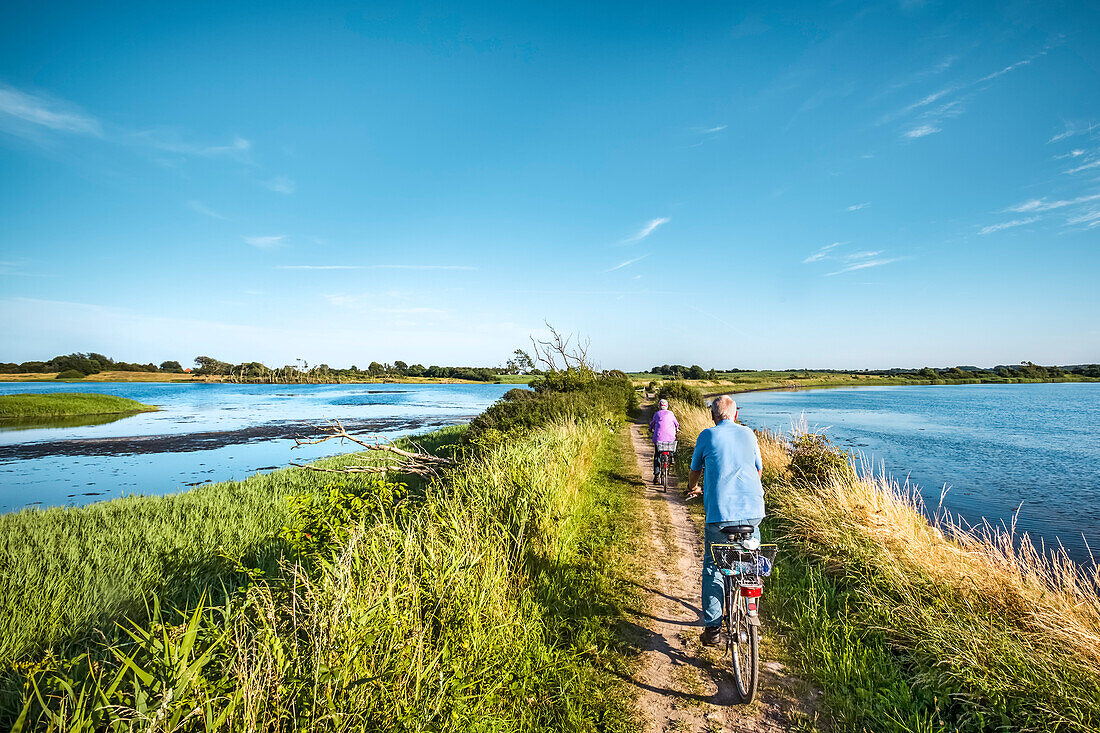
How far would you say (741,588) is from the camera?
4.02 m

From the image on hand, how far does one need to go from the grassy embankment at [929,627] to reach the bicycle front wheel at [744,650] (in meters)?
0.62

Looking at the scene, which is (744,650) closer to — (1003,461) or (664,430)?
(664,430)

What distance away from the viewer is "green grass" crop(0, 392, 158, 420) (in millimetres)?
36991

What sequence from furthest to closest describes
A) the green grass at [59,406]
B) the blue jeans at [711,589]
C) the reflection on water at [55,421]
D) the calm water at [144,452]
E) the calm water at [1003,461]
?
1. the green grass at [59,406]
2. the reflection on water at [55,421]
3. the calm water at [144,452]
4. the calm water at [1003,461]
5. the blue jeans at [711,589]

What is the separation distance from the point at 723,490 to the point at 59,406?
5644 cm

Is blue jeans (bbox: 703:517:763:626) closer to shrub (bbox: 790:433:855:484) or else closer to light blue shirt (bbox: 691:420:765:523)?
light blue shirt (bbox: 691:420:765:523)

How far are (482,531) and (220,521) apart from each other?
848 centimetres

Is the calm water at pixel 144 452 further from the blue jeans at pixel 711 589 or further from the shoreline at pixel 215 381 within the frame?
the shoreline at pixel 215 381

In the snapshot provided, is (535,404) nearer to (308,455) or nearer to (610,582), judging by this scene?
(610,582)

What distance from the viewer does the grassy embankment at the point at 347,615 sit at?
2523mm

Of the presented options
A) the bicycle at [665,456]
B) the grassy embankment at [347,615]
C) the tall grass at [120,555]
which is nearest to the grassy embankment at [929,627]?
the grassy embankment at [347,615]

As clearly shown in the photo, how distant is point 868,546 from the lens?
20.5ft

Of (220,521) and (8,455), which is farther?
(8,455)

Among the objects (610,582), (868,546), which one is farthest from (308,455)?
(868,546)
